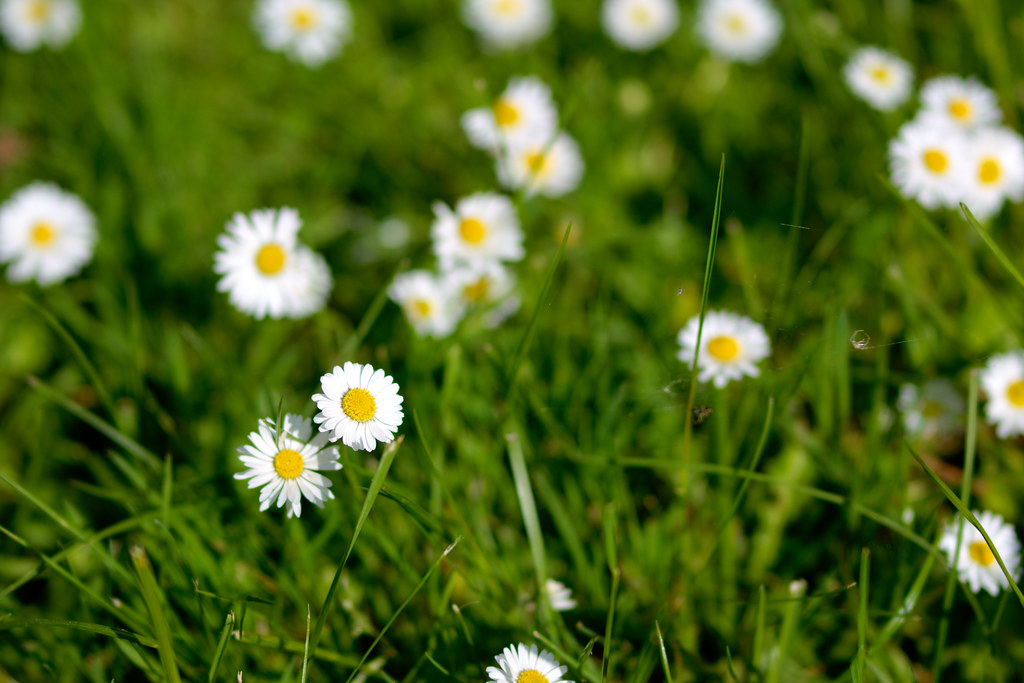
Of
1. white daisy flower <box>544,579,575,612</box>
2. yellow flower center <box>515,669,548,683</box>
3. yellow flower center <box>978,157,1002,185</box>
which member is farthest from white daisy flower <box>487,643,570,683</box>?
yellow flower center <box>978,157,1002,185</box>

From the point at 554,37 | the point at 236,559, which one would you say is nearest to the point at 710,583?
the point at 236,559

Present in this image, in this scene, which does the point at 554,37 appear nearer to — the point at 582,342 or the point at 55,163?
the point at 582,342

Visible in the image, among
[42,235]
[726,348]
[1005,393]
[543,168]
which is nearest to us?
[726,348]

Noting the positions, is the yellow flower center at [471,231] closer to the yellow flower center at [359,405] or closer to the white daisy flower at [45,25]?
the yellow flower center at [359,405]

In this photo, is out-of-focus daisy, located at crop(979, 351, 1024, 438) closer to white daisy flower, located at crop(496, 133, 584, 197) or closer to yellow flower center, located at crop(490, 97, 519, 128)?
white daisy flower, located at crop(496, 133, 584, 197)

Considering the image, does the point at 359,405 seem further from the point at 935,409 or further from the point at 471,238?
the point at 935,409

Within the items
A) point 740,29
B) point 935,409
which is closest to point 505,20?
point 740,29
